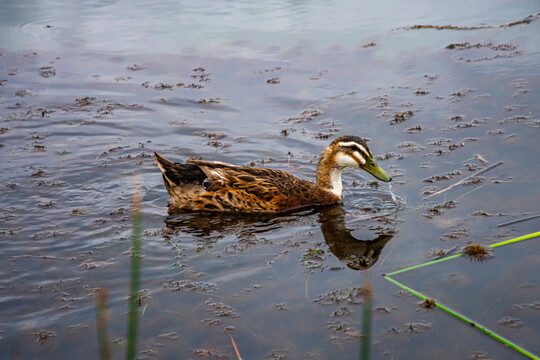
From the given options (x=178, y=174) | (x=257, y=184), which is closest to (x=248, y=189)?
(x=257, y=184)

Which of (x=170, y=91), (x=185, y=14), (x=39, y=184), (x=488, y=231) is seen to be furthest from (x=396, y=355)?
(x=185, y=14)

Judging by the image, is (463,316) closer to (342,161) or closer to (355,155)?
(355,155)

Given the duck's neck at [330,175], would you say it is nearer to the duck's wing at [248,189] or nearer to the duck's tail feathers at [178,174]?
the duck's wing at [248,189]

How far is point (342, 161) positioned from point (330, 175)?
0.25m

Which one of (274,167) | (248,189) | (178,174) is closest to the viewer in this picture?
(248,189)

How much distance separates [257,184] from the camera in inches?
316

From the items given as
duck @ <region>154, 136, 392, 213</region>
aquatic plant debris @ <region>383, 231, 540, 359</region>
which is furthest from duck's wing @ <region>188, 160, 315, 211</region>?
aquatic plant debris @ <region>383, 231, 540, 359</region>

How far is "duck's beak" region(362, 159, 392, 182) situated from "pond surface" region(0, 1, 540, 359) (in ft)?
0.98

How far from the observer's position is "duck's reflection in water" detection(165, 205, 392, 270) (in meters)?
6.64

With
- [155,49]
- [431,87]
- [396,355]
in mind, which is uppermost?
[155,49]

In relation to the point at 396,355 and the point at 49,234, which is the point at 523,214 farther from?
the point at 49,234

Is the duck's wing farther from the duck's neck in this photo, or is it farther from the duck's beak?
the duck's beak

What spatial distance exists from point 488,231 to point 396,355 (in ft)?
8.00

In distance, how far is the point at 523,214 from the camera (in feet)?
22.5
